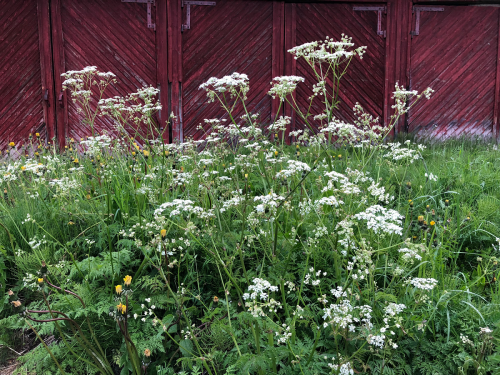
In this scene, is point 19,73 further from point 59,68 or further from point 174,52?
point 174,52

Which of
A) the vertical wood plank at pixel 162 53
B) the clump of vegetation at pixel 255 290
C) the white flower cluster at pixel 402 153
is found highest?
the vertical wood plank at pixel 162 53

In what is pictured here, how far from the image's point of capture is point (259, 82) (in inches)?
272

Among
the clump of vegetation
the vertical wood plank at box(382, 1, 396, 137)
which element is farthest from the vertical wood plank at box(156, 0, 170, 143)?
the clump of vegetation

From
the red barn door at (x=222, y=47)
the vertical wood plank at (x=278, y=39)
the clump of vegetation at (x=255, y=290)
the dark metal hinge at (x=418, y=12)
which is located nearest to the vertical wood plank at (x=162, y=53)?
the red barn door at (x=222, y=47)

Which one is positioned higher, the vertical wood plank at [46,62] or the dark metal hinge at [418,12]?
the dark metal hinge at [418,12]

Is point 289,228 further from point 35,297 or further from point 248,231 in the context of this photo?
point 35,297

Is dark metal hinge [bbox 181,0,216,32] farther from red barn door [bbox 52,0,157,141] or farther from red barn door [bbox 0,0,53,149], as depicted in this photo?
red barn door [bbox 0,0,53,149]

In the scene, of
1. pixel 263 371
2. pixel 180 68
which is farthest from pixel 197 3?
pixel 263 371

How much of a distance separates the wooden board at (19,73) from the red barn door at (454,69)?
638cm

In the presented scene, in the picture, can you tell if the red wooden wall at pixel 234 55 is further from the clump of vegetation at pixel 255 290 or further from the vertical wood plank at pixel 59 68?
the clump of vegetation at pixel 255 290

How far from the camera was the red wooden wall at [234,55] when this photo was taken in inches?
Answer: 254

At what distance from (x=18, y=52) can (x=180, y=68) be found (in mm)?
2554

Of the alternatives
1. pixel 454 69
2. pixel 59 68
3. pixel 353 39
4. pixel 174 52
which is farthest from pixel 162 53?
pixel 454 69

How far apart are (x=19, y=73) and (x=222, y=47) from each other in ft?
10.8
